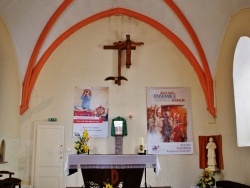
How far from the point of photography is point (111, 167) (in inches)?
236

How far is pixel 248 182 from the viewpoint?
684 centimetres

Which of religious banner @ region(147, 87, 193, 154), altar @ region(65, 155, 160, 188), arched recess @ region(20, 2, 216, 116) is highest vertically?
arched recess @ region(20, 2, 216, 116)

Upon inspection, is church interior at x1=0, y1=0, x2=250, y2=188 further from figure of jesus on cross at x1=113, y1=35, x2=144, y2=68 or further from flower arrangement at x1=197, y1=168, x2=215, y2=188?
flower arrangement at x1=197, y1=168, x2=215, y2=188

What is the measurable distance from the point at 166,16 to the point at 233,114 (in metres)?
3.27

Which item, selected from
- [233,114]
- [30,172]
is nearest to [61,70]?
[30,172]

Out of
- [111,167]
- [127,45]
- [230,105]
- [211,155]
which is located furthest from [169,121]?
[111,167]

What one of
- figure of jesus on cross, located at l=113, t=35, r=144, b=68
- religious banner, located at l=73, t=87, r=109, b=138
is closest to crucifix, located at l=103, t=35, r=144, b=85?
figure of jesus on cross, located at l=113, t=35, r=144, b=68

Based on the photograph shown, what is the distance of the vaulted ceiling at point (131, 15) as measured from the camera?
7.62 m

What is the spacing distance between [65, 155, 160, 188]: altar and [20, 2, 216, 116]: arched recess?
348 centimetres

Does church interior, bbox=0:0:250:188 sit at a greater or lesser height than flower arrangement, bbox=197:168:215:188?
greater

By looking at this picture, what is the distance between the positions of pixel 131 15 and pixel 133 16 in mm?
67

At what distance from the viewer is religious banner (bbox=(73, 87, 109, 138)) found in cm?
891

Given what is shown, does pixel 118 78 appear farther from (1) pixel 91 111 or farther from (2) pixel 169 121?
(2) pixel 169 121

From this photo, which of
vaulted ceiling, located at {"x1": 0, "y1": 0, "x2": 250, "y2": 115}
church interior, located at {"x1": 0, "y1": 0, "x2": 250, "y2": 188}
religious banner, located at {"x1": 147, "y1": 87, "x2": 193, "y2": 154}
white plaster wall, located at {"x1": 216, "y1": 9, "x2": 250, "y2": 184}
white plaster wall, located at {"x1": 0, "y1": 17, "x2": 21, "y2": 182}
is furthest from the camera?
religious banner, located at {"x1": 147, "y1": 87, "x2": 193, "y2": 154}
